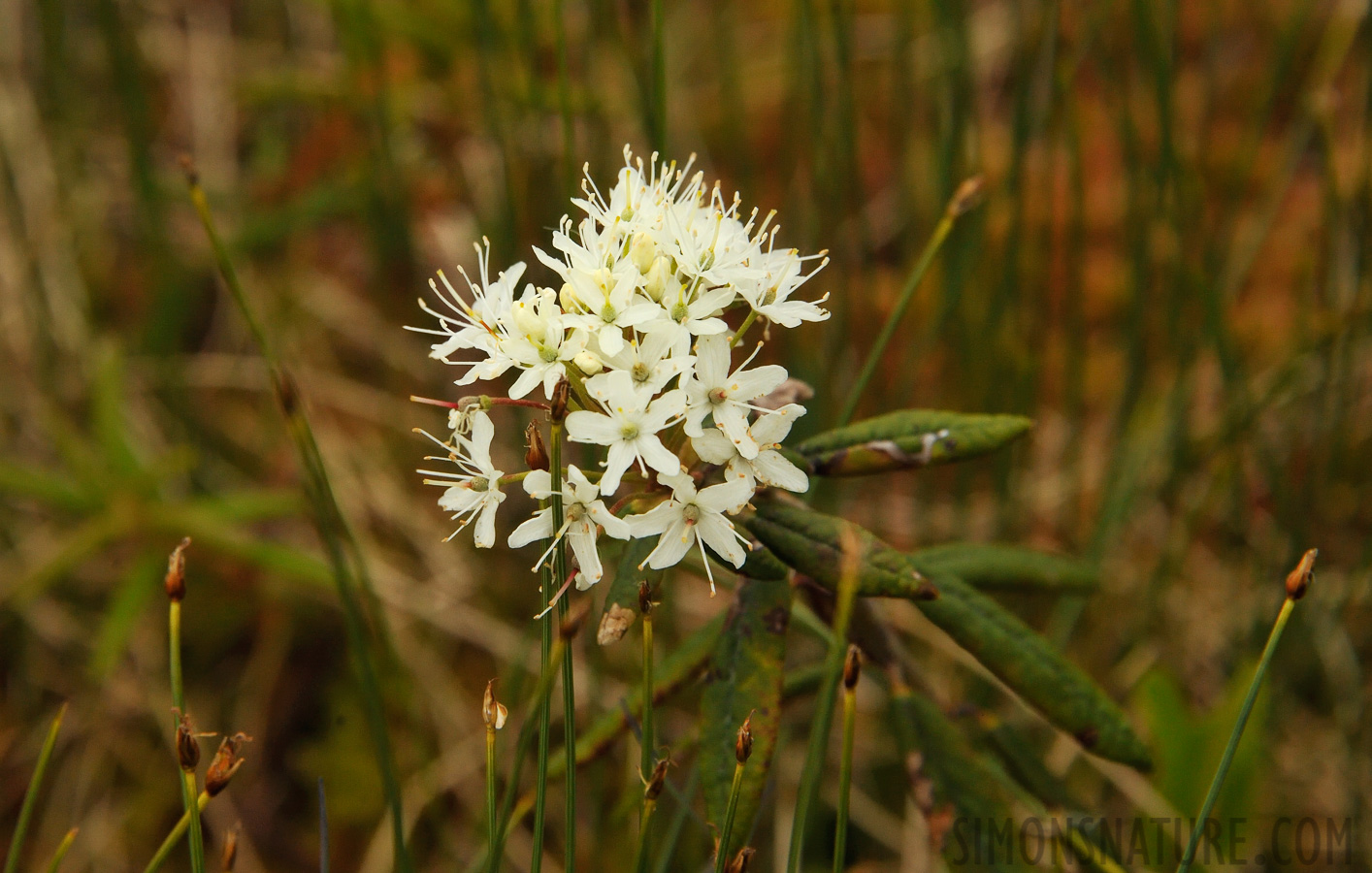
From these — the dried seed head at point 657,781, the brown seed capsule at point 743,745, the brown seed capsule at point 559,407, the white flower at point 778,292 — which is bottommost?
the dried seed head at point 657,781

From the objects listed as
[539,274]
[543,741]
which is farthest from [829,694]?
[539,274]

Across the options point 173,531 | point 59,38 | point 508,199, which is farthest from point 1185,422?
point 59,38

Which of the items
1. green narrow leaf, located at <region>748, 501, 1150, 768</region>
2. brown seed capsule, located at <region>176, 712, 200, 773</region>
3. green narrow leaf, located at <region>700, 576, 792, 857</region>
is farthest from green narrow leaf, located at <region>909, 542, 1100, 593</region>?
brown seed capsule, located at <region>176, 712, 200, 773</region>

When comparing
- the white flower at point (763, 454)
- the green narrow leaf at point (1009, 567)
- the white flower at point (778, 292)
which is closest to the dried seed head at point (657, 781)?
the white flower at point (763, 454)

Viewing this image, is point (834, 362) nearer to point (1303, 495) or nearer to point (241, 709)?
point (1303, 495)

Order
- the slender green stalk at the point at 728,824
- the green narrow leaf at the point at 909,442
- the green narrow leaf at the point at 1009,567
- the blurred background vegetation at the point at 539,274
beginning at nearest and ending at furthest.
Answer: the slender green stalk at the point at 728,824, the green narrow leaf at the point at 909,442, the green narrow leaf at the point at 1009,567, the blurred background vegetation at the point at 539,274

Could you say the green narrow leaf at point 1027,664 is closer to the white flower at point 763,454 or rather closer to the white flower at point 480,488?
the white flower at point 763,454
